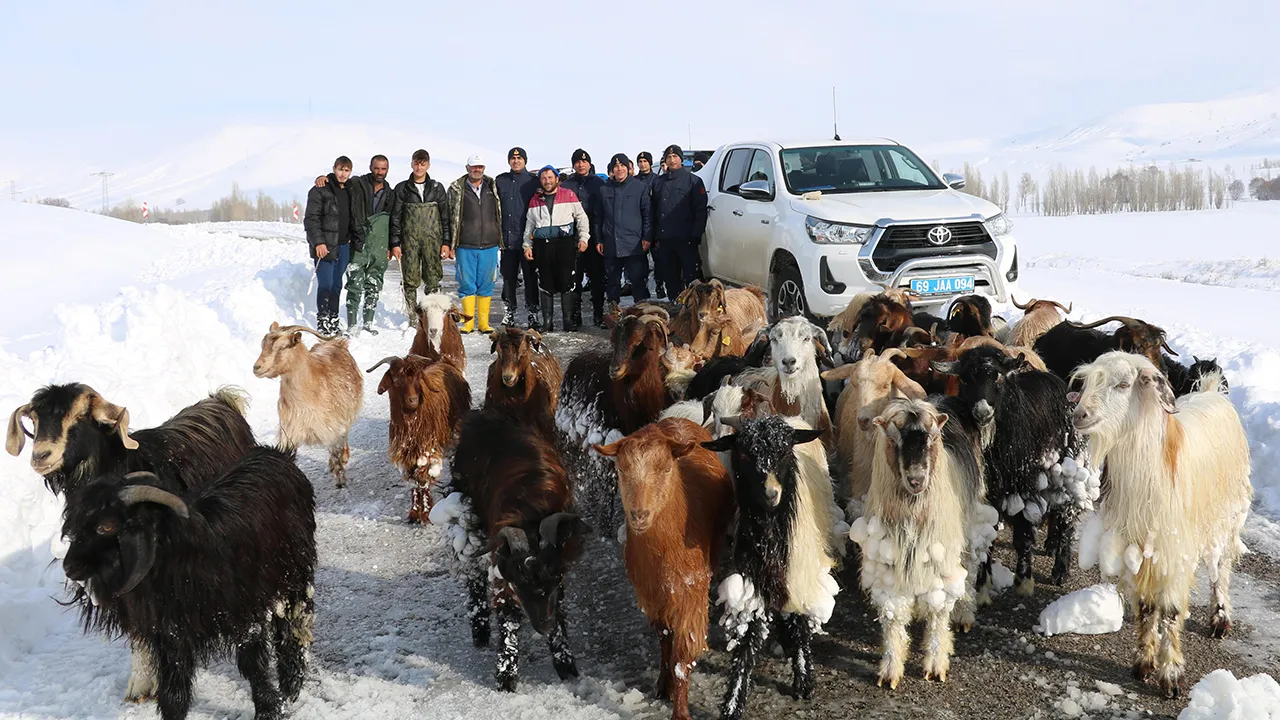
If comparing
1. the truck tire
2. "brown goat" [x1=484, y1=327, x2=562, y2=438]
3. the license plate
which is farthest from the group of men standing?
"brown goat" [x1=484, y1=327, x2=562, y2=438]

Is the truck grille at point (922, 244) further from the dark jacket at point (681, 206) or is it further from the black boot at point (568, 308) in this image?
the black boot at point (568, 308)

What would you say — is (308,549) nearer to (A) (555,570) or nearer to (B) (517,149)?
(A) (555,570)

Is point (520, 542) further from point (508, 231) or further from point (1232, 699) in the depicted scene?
point (508, 231)

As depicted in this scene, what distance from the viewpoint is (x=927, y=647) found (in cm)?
484

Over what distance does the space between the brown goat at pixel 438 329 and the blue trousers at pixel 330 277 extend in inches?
136

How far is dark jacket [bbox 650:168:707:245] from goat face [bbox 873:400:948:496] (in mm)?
8231

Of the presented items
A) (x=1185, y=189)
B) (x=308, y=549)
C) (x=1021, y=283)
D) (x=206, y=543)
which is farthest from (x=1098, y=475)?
(x=1185, y=189)

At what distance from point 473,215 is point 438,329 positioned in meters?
4.04

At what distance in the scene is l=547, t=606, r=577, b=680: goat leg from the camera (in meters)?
4.89

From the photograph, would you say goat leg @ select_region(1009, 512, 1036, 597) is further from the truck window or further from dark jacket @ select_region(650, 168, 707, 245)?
dark jacket @ select_region(650, 168, 707, 245)

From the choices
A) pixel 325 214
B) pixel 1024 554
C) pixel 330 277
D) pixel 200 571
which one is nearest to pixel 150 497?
pixel 200 571

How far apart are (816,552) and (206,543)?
283cm

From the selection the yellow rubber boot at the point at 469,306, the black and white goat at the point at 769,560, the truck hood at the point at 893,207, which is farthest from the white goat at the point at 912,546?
the yellow rubber boot at the point at 469,306

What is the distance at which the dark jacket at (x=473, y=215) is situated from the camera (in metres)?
12.6
